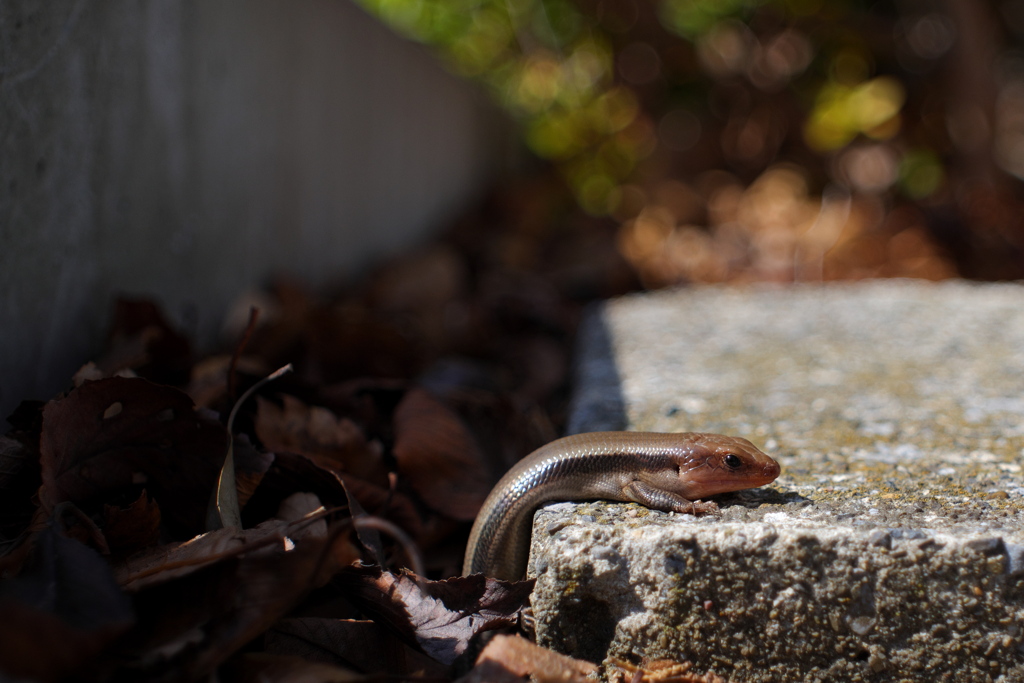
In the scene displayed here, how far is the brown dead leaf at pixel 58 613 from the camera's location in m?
1.12

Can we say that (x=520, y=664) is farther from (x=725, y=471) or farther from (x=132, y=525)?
(x=132, y=525)

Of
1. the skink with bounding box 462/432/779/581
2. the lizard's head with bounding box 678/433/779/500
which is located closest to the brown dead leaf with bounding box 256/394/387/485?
the skink with bounding box 462/432/779/581

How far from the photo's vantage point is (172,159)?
2.88m

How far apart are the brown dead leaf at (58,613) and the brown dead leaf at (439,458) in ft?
3.11

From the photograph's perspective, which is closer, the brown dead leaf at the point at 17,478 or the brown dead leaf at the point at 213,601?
the brown dead leaf at the point at 213,601

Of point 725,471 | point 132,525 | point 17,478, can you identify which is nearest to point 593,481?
point 725,471

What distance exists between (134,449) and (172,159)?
1442mm

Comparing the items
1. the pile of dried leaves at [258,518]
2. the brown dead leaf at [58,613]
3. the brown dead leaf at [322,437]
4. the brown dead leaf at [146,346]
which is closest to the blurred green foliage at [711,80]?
the brown dead leaf at [146,346]

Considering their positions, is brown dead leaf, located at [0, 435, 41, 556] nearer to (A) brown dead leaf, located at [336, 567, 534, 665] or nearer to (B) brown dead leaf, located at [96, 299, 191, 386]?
(B) brown dead leaf, located at [96, 299, 191, 386]

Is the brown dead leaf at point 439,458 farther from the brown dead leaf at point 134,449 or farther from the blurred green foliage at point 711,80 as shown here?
the blurred green foliage at point 711,80

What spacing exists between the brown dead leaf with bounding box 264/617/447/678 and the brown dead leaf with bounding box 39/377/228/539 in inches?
14.5

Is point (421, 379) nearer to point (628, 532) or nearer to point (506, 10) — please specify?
point (628, 532)

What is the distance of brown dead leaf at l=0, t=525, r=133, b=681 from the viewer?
1115 mm

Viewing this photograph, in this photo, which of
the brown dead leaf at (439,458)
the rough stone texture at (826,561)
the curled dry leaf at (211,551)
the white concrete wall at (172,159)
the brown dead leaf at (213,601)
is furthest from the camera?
the brown dead leaf at (439,458)
